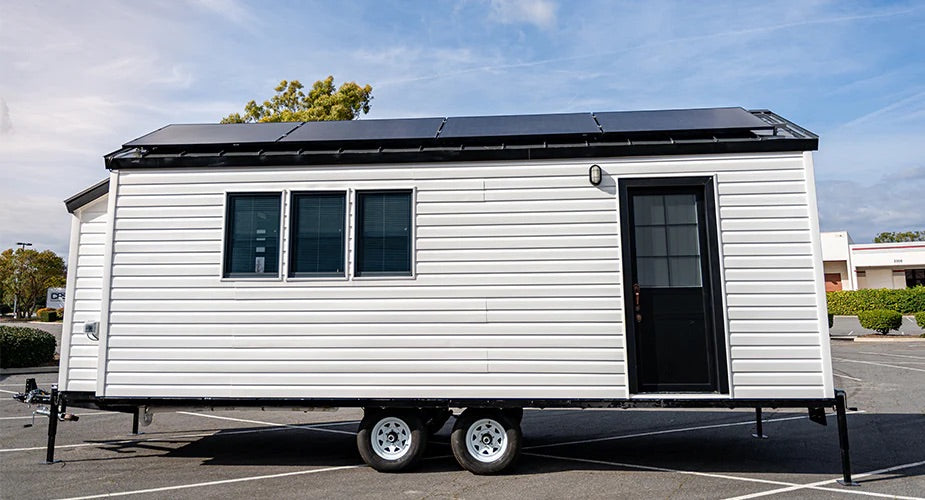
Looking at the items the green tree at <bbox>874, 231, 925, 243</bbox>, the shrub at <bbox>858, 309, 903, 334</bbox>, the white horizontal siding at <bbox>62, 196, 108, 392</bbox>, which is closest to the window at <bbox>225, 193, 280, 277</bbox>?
the white horizontal siding at <bbox>62, 196, 108, 392</bbox>

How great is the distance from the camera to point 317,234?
20.6 feet

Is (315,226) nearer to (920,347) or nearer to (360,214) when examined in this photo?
(360,214)

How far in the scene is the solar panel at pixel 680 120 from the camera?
20.4ft

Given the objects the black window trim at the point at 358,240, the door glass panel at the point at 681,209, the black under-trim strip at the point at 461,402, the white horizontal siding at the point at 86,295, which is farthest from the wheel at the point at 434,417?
the white horizontal siding at the point at 86,295

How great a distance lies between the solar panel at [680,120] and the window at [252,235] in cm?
394

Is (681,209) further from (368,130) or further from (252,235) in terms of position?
(252,235)

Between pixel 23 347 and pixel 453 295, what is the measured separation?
1433cm

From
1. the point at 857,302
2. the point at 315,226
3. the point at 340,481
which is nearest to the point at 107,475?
the point at 340,481

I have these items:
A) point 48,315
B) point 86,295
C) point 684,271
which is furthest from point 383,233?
point 48,315

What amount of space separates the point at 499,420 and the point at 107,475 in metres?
4.27

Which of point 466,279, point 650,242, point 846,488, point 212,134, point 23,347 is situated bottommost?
point 846,488

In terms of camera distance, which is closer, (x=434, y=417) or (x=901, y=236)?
(x=434, y=417)

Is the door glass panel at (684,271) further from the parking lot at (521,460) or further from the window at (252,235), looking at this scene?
the window at (252,235)

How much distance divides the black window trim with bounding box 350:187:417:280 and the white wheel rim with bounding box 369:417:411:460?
157 centimetres
